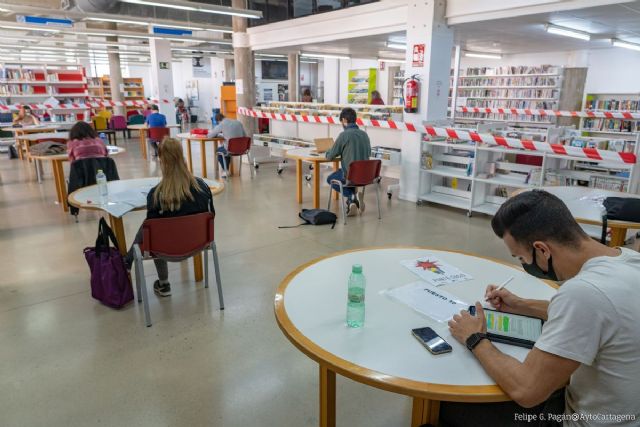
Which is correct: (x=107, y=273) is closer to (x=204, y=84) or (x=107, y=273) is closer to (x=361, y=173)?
(x=361, y=173)

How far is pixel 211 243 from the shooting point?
11.2 feet

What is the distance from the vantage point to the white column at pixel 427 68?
6.25 m

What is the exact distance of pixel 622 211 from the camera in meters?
2.91

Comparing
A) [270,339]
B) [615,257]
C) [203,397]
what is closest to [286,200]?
[270,339]

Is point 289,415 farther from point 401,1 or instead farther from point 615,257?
point 401,1

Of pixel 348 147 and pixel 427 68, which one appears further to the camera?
pixel 427 68

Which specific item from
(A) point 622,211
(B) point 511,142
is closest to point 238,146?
(B) point 511,142

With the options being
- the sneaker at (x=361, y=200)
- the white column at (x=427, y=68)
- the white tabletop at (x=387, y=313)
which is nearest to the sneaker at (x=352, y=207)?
the sneaker at (x=361, y=200)

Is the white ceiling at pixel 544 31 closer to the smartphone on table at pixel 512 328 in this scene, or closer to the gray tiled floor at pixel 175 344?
the gray tiled floor at pixel 175 344

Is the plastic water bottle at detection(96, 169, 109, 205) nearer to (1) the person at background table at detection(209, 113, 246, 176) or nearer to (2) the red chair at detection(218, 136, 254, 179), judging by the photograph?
(2) the red chair at detection(218, 136, 254, 179)

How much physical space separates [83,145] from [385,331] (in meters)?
5.01

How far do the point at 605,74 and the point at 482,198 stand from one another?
7.98m

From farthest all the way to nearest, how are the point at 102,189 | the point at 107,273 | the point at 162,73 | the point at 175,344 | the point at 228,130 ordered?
the point at 162,73, the point at 228,130, the point at 102,189, the point at 107,273, the point at 175,344

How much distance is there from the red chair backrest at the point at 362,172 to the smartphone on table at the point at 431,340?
3950 millimetres
